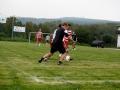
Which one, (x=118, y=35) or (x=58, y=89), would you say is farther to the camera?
(x=118, y=35)

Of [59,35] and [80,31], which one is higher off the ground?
[59,35]

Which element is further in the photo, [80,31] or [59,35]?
[80,31]

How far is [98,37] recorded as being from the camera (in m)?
103

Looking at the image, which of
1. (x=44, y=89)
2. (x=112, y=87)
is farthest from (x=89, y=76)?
(x=44, y=89)

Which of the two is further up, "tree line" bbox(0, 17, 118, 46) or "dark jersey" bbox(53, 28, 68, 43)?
"dark jersey" bbox(53, 28, 68, 43)

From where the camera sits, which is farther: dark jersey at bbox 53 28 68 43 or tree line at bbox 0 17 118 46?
tree line at bbox 0 17 118 46

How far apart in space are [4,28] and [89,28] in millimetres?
18639

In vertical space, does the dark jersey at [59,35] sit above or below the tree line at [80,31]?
above

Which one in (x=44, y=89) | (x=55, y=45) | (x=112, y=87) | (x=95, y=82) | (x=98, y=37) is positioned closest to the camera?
(x=44, y=89)

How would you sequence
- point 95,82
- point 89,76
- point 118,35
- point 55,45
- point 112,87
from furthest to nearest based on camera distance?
point 118,35 < point 55,45 < point 89,76 < point 95,82 < point 112,87

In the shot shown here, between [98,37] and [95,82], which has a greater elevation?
[95,82]

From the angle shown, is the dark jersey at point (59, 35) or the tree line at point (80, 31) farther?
the tree line at point (80, 31)

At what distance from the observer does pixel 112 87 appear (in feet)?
41.0

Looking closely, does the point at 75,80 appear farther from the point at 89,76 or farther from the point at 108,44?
the point at 108,44
